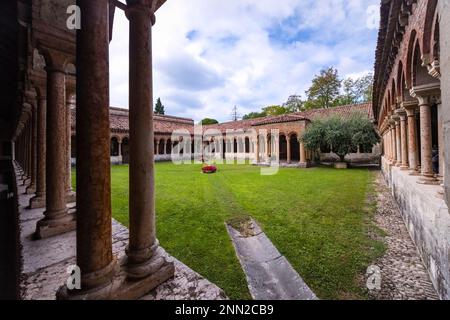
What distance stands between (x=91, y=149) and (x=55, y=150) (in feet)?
7.35

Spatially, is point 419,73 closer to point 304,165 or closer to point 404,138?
point 404,138

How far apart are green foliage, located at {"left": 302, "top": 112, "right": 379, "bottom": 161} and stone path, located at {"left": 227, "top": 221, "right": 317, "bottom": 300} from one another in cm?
1538

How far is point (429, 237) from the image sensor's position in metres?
3.18

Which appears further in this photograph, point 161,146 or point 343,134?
point 161,146

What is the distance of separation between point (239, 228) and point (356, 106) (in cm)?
2487

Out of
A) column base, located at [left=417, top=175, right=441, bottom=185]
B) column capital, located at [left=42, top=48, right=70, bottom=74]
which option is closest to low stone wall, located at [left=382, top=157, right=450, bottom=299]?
column base, located at [left=417, top=175, right=441, bottom=185]

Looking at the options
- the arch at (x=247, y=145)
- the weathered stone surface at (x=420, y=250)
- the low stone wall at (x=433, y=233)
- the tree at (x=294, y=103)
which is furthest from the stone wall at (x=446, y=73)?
the tree at (x=294, y=103)

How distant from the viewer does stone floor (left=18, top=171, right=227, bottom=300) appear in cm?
199

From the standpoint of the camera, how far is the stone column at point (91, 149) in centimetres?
174

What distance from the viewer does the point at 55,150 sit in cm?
335

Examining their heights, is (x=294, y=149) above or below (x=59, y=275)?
above

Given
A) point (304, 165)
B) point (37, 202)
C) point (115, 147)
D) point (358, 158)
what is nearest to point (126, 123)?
point (115, 147)
